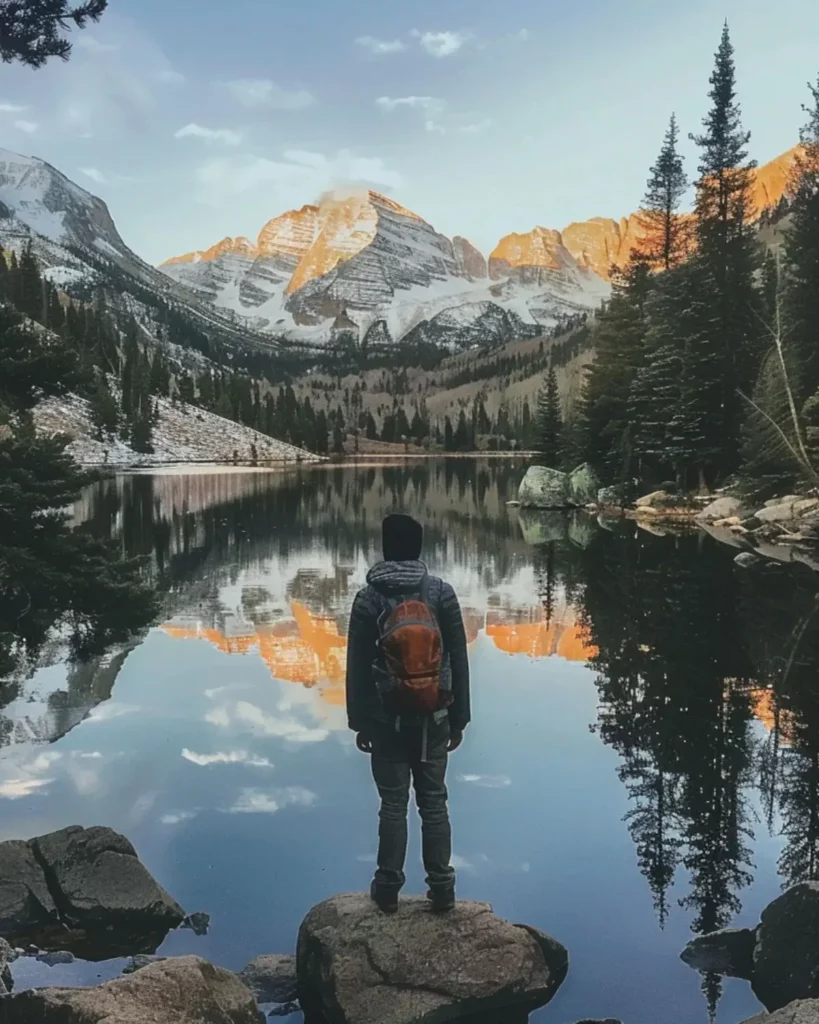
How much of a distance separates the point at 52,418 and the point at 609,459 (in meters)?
76.9

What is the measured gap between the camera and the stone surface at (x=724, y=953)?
5.73 metres

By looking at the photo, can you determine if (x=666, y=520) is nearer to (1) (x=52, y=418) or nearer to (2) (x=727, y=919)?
(2) (x=727, y=919)

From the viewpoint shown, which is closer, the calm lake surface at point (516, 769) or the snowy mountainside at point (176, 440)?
the calm lake surface at point (516, 769)

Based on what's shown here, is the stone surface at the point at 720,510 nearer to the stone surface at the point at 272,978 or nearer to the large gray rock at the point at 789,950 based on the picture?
the large gray rock at the point at 789,950

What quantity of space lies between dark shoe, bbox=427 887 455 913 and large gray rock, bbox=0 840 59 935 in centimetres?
267

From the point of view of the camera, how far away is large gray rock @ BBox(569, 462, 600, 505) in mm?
51500

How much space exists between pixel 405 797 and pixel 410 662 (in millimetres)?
977

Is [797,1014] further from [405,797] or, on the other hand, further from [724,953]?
[405,797]

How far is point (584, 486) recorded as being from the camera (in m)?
51.8

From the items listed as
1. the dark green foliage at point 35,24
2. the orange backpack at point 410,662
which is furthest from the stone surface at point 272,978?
the dark green foliage at point 35,24

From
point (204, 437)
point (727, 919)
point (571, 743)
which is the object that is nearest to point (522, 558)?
point (571, 743)

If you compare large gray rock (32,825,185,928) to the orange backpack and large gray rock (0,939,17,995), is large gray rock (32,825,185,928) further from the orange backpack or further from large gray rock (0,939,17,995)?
the orange backpack

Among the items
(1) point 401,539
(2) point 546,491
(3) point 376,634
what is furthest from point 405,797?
(2) point 546,491

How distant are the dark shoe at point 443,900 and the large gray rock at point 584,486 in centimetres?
4648
